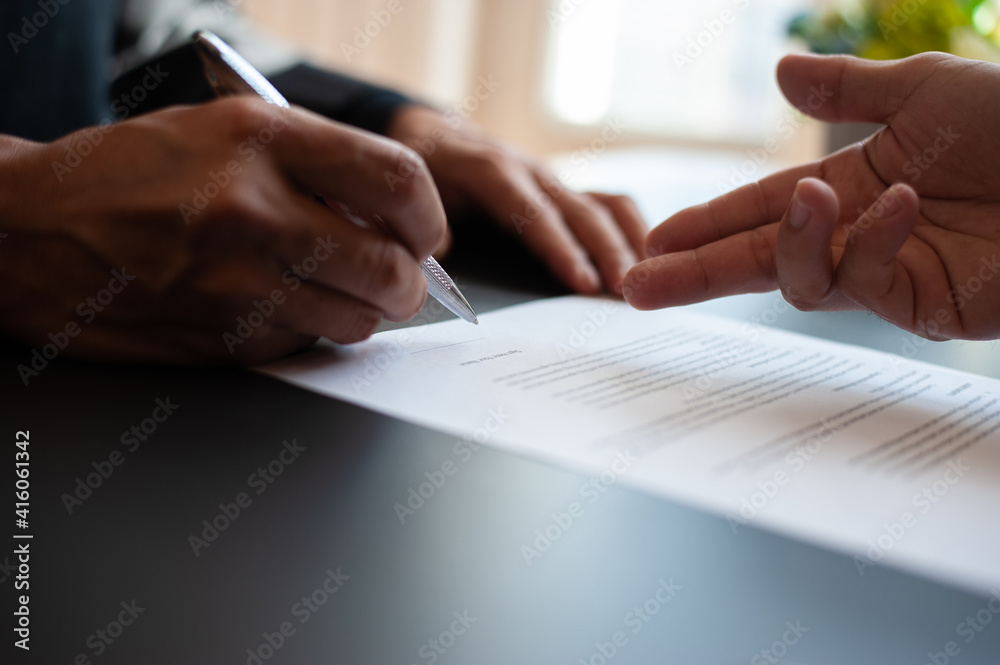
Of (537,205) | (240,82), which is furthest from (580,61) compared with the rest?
(240,82)

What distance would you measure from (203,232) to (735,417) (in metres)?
0.32

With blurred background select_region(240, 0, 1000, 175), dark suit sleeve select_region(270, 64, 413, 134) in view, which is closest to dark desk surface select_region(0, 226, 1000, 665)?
dark suit sleeve select_region(270, 64, 413, 134)

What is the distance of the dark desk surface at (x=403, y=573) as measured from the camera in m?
0.24

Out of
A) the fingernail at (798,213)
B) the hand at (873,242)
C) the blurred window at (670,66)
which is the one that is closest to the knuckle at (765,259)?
the hand at (873,242)

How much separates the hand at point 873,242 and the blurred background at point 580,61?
2911 millimetres

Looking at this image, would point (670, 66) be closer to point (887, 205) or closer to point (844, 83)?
point (844, 83)

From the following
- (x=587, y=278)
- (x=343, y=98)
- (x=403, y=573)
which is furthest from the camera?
(x=343, y=98)

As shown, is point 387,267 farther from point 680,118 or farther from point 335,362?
point 680,118

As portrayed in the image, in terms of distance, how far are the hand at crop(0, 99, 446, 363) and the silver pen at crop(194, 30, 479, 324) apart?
0.03 m

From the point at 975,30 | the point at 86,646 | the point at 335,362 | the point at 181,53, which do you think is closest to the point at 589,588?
the point at 86,646

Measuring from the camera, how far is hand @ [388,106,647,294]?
822 mm

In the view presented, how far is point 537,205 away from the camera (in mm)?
882

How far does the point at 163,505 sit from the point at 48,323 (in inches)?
8.8

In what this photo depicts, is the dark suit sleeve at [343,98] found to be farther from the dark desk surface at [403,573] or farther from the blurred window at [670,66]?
the blurred window at [670,66]
